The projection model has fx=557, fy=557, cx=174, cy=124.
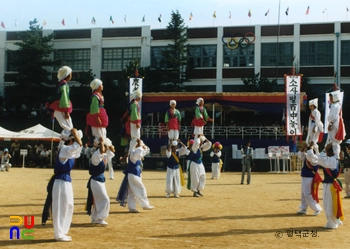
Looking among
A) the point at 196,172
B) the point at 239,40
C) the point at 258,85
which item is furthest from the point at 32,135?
the point at 239,40

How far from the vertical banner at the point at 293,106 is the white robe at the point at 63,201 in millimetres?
24840

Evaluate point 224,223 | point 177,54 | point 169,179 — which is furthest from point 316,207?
point 177,54

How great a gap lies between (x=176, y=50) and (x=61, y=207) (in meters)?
40.9

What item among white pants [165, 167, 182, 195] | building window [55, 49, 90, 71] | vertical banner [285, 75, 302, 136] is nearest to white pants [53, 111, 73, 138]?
white pants [165, 167, 182, 195]

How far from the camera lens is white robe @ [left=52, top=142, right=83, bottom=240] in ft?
30.6

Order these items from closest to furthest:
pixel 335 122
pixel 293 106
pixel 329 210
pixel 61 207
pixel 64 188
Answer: pixel 61 207
pixel 64 188
pixel 329 210
pixel 335 122
pixel 293 106

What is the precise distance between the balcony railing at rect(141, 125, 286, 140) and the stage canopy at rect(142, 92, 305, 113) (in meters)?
1.55

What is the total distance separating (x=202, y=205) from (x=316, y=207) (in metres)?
3.24

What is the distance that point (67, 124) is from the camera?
9.72m

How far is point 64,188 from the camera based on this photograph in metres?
9.60

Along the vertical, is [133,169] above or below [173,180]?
above

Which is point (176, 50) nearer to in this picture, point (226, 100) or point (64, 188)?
point (226, 100)

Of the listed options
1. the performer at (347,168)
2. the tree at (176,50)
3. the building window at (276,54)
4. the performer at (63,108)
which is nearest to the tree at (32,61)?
the tree at (176,50)

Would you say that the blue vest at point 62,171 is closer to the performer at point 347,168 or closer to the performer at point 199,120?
the performer at point 199,120
